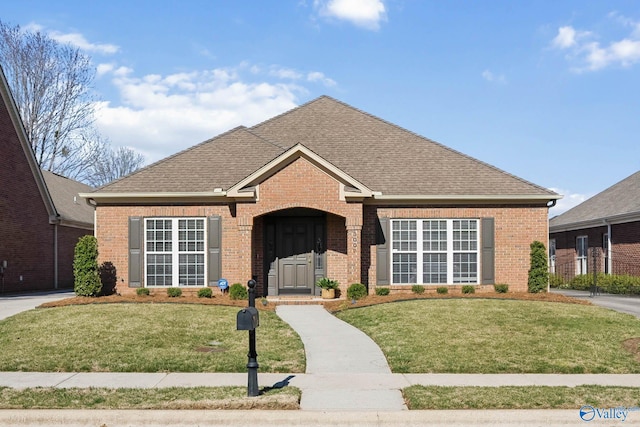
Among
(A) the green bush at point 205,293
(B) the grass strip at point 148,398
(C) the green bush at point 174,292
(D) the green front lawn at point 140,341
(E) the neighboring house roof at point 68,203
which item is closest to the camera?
(B) the grass strip at point 148,398

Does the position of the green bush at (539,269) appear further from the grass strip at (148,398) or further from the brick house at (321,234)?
the grass strip at (148,398)

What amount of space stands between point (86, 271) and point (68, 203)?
44.8ft

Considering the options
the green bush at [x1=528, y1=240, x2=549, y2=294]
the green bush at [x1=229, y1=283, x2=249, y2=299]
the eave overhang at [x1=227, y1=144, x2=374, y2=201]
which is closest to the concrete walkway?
the green bush at [x1=229, y1=283, x2=249, y2=299]

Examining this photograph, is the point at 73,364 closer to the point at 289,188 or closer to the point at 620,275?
the point at 289,188

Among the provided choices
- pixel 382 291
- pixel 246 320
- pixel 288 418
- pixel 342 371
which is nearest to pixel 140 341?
pixel 342 371

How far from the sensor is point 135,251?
17719mm

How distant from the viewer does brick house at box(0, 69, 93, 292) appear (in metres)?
22.6

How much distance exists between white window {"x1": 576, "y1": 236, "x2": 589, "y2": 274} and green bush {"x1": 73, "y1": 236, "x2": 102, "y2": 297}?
69.5 ft

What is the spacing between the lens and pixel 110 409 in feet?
21.9

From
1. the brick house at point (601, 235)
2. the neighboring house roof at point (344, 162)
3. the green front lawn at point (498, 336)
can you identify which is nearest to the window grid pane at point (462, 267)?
the neighboring house roof at point (344, 162)

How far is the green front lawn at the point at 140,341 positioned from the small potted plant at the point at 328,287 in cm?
304

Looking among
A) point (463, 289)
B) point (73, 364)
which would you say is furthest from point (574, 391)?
point (463, 289)

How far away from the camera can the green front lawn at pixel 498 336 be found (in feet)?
30.0

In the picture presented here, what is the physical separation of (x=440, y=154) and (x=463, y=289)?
16.6 ft
